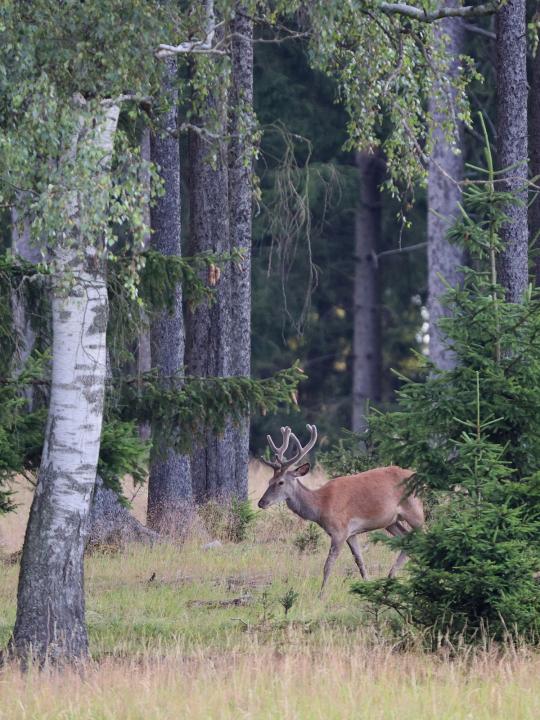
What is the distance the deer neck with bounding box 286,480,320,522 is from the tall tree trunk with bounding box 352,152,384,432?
17949 mm

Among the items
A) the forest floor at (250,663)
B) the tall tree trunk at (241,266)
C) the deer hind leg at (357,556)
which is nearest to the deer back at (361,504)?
the deer hind leg at (357,556)

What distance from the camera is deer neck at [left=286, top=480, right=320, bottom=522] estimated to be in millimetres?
13219

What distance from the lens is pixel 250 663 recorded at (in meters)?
7.98

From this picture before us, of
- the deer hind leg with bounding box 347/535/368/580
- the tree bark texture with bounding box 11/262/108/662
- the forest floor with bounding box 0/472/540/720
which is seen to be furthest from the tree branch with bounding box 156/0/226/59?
the deer hind leg with bounding box 347/535/368/580

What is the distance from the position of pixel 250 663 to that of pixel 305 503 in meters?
5.31

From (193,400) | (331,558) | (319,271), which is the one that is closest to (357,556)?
(331,558)

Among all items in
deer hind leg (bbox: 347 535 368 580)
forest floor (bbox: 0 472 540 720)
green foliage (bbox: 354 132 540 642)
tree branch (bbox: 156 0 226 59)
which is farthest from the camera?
deer hind leg (bbox: 347 535 368 580)

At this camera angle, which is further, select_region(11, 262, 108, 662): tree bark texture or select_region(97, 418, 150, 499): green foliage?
select_region(97, 418, 150, 499): green foliage

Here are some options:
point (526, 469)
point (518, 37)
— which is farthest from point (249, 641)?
point (518, 37)

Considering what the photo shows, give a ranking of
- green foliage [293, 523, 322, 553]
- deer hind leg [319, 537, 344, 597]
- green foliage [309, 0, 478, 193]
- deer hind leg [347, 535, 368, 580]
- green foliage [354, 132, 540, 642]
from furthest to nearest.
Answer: green foliage [293, 523, 322, 553], deer hind leg [347, 535, 368, 580], deer hind leg [319, 537, 344, 597], green foliage [309, 0, 478, 193], green foliage [354, 132, 540, 642]

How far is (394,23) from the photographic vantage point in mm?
10578

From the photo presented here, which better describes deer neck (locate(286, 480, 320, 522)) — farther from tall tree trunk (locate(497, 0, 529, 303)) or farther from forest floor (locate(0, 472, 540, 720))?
tall tree trunk (locate(497, 0, 529, 303))

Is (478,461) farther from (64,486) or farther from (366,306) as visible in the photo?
(366,306)

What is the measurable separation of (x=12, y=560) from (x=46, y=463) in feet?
20.2
